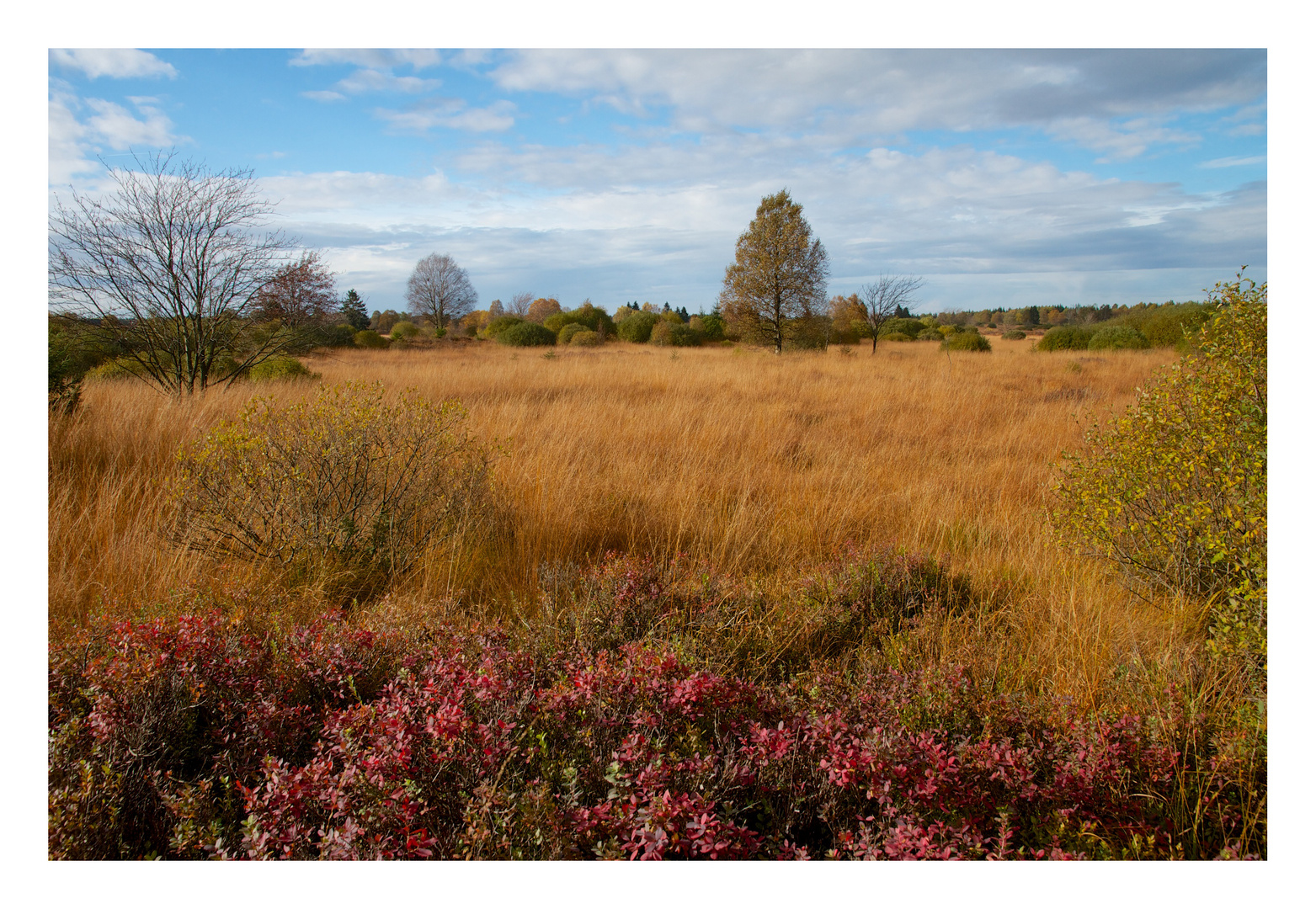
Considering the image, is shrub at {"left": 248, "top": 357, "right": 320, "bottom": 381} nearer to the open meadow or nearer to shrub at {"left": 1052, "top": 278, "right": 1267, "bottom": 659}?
the open meadow

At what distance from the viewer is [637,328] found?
3612cm

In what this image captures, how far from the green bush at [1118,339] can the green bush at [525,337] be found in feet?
79.2

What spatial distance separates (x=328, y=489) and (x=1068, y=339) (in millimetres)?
28105

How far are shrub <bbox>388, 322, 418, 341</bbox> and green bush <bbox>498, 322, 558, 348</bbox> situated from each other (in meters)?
4.66

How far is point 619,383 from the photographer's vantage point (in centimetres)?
1249

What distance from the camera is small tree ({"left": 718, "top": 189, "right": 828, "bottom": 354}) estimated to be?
2262 cm

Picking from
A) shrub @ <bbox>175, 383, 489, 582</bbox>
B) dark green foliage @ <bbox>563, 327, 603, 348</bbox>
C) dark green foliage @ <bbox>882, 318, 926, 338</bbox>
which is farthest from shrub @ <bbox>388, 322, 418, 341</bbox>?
shrub @ <bbox>175, 383, 489, 582</bbox>

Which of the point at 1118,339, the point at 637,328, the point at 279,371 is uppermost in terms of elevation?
the point at 637,328

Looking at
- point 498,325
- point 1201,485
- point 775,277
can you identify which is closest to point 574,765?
point 1201,485

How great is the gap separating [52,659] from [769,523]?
3650 millimetres

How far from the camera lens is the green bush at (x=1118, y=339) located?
851 inches

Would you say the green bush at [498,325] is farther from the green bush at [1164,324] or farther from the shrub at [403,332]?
the green bush at [1164,324]

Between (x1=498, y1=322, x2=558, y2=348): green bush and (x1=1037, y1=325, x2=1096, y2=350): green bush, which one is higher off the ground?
(x1=498, y1=322, x2=558, y2=348): green bush

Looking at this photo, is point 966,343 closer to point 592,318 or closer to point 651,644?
point 592,318
